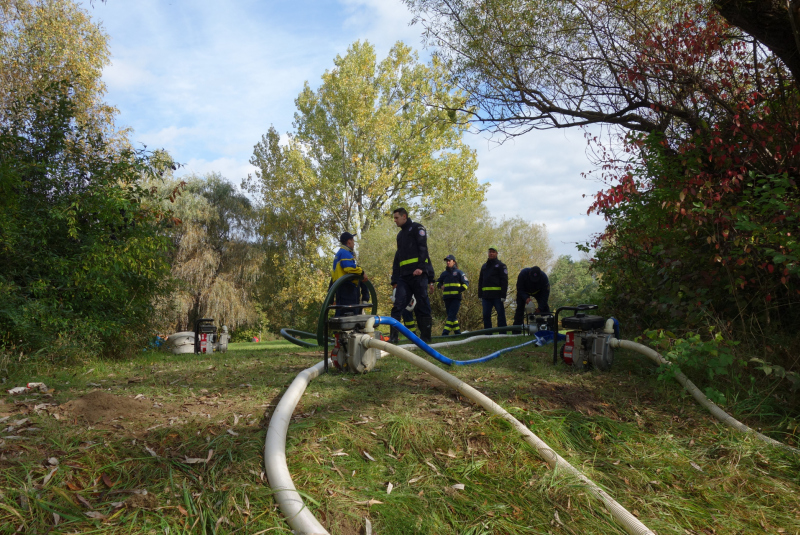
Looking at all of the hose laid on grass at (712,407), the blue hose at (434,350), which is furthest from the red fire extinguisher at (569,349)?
the blue hose at (434,350)

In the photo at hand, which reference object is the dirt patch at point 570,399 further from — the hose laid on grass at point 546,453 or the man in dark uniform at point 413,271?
the man in dark uniform at point 413,271

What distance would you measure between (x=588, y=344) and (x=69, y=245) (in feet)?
19.1

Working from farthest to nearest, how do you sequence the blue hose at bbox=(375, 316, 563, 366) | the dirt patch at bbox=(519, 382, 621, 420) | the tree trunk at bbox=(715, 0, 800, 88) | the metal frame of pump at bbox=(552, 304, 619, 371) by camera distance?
1. the metal frame of pump at bbox=(552, 304, 619, 371)
2. the blue hose at bbox=(375, 316, 563, 366)
3. the tree trunk at bbox=(715, 0, 800, 88)
4. the dirt patch at bbox=(519, 382, 621, 420)

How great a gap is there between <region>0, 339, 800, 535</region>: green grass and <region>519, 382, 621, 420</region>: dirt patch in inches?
0.7

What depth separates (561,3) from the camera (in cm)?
611

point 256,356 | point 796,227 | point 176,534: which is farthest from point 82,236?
point 796,227

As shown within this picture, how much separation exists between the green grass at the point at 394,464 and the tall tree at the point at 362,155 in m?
16.8

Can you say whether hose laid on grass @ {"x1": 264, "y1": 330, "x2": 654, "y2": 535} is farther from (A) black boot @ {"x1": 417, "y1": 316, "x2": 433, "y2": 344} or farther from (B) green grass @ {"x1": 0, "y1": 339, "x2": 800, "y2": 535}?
(A) black boot @ {"x1": 417, "y1": 316, "x2": 433, "y2": 344}

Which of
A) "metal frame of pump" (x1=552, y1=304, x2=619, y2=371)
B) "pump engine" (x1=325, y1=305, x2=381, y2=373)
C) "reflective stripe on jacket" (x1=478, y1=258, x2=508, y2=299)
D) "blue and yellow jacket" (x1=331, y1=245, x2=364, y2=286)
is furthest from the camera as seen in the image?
"reflective stripe on jacket" (x1=478, y1=258, x2=508, y2=299)

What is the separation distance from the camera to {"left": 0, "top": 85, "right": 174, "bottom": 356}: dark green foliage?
4.73m

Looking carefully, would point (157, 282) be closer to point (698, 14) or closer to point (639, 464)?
point (639, 464)

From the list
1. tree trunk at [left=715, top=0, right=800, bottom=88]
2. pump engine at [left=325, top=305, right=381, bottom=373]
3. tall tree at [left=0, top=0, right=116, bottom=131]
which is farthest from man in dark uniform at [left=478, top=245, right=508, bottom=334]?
tall tree at [left=0, top=0, right=116, bottom=131]

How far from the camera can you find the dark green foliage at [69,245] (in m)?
4.73

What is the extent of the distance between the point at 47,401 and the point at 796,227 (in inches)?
218
